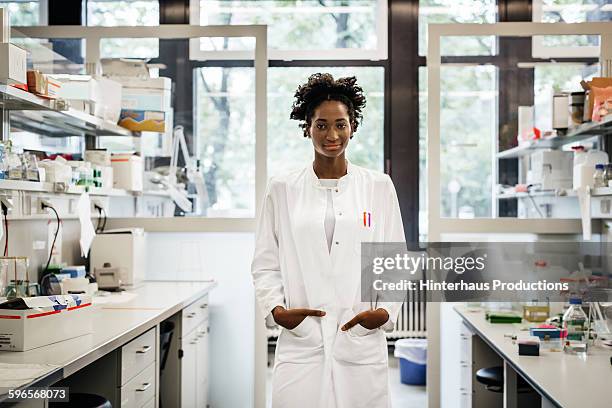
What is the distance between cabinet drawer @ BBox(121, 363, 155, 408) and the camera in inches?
102

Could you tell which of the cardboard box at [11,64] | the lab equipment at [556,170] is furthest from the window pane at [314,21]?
the cardboard box at [11,64]

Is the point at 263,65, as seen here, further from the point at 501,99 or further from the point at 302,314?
the point at 302,314

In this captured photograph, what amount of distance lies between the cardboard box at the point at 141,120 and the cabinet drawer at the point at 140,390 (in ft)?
4.80

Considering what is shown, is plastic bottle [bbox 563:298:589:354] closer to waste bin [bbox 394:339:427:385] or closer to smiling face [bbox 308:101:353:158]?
smiling face [bbox 308:101:353:158]

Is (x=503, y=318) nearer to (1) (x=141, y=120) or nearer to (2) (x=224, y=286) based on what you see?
(2) (x=224, y=286)

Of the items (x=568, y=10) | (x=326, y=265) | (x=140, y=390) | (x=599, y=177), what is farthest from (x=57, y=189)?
(x=568, y=10)

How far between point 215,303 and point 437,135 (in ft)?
4.93

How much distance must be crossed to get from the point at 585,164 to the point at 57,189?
2318 millimetres

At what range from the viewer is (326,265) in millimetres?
2230

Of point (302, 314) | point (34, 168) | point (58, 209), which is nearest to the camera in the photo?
point (302, 314)

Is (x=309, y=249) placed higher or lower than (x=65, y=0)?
lower

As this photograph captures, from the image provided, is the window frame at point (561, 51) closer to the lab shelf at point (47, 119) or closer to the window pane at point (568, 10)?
the window pane at point (568, 10)

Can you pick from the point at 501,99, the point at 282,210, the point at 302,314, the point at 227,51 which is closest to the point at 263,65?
the point at 227,51

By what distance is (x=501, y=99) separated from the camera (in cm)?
385
